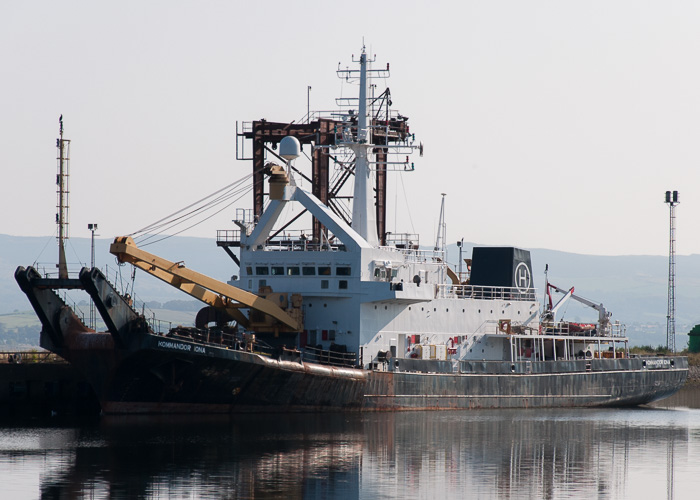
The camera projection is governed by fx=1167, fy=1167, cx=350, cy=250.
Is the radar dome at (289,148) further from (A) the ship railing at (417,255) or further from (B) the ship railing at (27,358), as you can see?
(B) the ship railing at (27,358)

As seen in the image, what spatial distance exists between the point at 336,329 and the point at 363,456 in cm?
1149

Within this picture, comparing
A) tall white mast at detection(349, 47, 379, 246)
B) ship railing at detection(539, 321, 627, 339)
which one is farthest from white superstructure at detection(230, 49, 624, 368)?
ship railing at detection(539, 321, 627, 339)

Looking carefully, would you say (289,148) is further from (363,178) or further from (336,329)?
(336,329)

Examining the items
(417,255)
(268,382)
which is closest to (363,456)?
(268,382)

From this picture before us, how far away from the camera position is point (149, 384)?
4028cm

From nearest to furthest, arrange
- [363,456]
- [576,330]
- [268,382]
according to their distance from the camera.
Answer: [363,456]
[268,382]
[576,330]

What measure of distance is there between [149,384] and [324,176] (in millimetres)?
23622

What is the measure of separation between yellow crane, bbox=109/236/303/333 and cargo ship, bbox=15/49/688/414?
2.2 inches

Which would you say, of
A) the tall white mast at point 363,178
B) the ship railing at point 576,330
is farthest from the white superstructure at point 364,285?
the ship railing at point 576,330

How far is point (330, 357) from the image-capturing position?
4284cm

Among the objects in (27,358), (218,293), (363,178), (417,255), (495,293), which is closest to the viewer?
(218,293)

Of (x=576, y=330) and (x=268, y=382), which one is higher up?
(x=576, y=330)

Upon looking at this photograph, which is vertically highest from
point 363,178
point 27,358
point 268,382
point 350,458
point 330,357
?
point 363,178

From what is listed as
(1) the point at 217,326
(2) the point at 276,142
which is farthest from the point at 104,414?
(2) the point at 276,142
